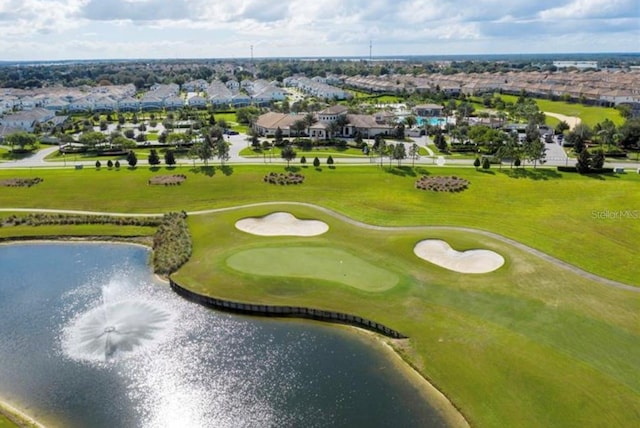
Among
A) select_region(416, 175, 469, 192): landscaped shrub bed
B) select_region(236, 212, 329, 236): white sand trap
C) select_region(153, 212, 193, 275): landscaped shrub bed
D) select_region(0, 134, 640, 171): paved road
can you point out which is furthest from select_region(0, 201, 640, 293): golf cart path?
select_region(0, 134, 640, 171): paved road

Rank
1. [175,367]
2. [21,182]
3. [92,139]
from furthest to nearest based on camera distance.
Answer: [92,139]
[21,182]
[175,367]

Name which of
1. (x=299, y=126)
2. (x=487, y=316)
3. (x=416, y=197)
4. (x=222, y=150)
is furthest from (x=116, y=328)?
(x=299, y=126)

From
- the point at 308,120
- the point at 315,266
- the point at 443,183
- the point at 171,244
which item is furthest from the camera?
the point at 308,120

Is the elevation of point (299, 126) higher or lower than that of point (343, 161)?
higher

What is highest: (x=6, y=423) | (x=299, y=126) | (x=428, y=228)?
(x=299, y=126)

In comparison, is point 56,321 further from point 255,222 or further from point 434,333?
point 434,333

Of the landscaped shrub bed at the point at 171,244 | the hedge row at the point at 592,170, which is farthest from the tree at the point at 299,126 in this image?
the hedge row at the point at 592,170

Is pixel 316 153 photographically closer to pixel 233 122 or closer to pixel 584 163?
pixel 584 163

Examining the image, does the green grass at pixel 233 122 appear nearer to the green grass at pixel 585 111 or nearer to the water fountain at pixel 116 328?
the water fountain at pixel 116 328
